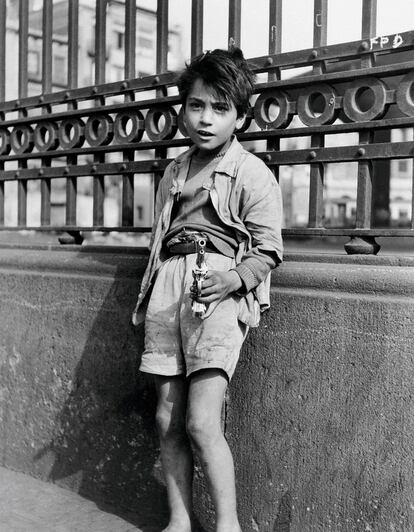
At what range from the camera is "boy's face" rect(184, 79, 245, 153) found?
115 inches

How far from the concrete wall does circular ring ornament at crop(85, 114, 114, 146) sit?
1.91 feet

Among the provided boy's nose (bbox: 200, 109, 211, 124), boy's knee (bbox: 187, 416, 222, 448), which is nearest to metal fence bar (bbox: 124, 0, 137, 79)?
boy's nose (bbox: 200, 109, 211, 124)

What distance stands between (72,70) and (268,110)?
4.97 feet

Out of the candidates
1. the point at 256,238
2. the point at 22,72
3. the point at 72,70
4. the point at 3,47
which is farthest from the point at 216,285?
the point at 3,47

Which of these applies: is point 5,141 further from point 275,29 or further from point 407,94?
point 407,94

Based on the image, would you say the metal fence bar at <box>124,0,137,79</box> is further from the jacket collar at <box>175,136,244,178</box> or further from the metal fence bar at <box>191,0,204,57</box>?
the jacket collar at <box>175,136,244,178</box>

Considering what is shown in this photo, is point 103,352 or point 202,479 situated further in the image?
point 103,352

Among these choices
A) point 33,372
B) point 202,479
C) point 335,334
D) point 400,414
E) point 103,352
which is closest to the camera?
point 400,414

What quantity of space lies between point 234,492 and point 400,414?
71cm

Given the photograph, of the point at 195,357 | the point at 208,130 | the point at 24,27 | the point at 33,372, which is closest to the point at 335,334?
the point at 195,357

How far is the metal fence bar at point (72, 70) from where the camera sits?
4.32 meters

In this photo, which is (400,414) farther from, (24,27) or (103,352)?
(24,27)

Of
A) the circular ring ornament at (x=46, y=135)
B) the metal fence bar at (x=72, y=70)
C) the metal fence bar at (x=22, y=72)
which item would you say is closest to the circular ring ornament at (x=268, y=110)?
the metal fence bar at (x=72, y=70)

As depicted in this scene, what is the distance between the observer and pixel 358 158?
3.02 meters
